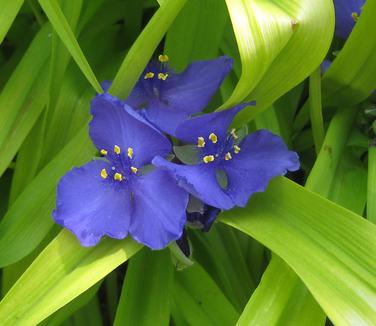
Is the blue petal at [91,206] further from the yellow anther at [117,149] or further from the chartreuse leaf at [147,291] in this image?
the chartreuse leaf at [147,291]

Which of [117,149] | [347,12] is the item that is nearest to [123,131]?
[117,149]

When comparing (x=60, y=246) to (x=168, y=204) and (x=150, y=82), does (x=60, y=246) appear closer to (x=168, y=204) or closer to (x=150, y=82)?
(x=168, y=204)

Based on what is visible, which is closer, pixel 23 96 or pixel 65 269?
pixel 65 269

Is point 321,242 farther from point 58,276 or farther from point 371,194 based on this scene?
point 58,276

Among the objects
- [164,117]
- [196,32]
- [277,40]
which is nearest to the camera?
[277,40]

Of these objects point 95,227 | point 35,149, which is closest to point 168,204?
point 95,227

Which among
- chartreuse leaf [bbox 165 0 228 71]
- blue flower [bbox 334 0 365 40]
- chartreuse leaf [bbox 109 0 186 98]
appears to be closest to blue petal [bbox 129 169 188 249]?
chartreuse leaf [bbox 109 0 186 98]

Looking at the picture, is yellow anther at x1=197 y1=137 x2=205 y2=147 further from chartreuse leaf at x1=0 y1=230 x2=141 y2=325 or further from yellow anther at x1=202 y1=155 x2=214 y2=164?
chartreuse leaf at x1=0 y1=230 x2=141 y2=325
